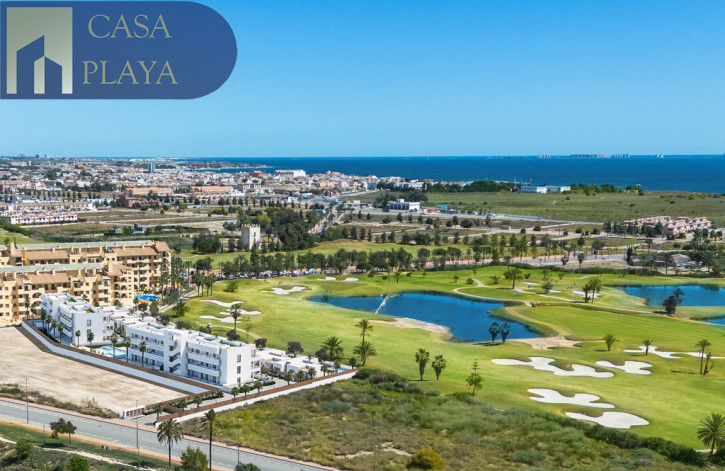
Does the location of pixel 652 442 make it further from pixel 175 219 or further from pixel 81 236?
pixel 175 219

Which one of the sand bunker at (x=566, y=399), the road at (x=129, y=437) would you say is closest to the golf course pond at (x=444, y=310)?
the sand bunker at (x=566, y=399)

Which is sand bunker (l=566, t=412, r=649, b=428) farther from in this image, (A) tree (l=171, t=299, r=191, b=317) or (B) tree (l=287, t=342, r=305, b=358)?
(A) tree (l=171, t=299, r=191, b=317)

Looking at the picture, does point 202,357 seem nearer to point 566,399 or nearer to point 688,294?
point 566,399

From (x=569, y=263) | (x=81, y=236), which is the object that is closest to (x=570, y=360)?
(x=569, y=263)

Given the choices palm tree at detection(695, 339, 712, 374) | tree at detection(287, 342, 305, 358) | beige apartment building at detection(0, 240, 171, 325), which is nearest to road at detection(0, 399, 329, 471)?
tree at detection(287, 342, 305, 358)

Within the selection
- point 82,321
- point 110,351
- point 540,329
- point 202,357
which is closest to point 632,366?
point 540,329

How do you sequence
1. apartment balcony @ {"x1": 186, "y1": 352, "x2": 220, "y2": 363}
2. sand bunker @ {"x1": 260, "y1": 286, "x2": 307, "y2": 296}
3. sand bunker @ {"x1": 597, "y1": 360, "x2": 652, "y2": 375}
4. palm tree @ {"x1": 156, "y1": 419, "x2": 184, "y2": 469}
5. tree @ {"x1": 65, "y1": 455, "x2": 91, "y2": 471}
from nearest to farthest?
tree @ {"x1": 65, "y1": 455, "x2": 91, "y2": 471}
palm tree @ {"x1": 156, "y1": 419, "x2": 184, "y2": 469}
apartment balcony @ {"x1": 186, "y1": 352, "x2": 220, "y2": 363}
sand bunker @ {"x1": 597, "y1": 360, "x2": 652, "y2": 375}
sand bunker @ {"x1": 260, "y1": 286, "x2": 307, "y2": 296}

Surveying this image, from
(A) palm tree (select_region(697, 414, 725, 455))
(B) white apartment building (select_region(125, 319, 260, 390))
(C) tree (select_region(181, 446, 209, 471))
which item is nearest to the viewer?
(C) tree (select_region(181, 446, 209, 471))
